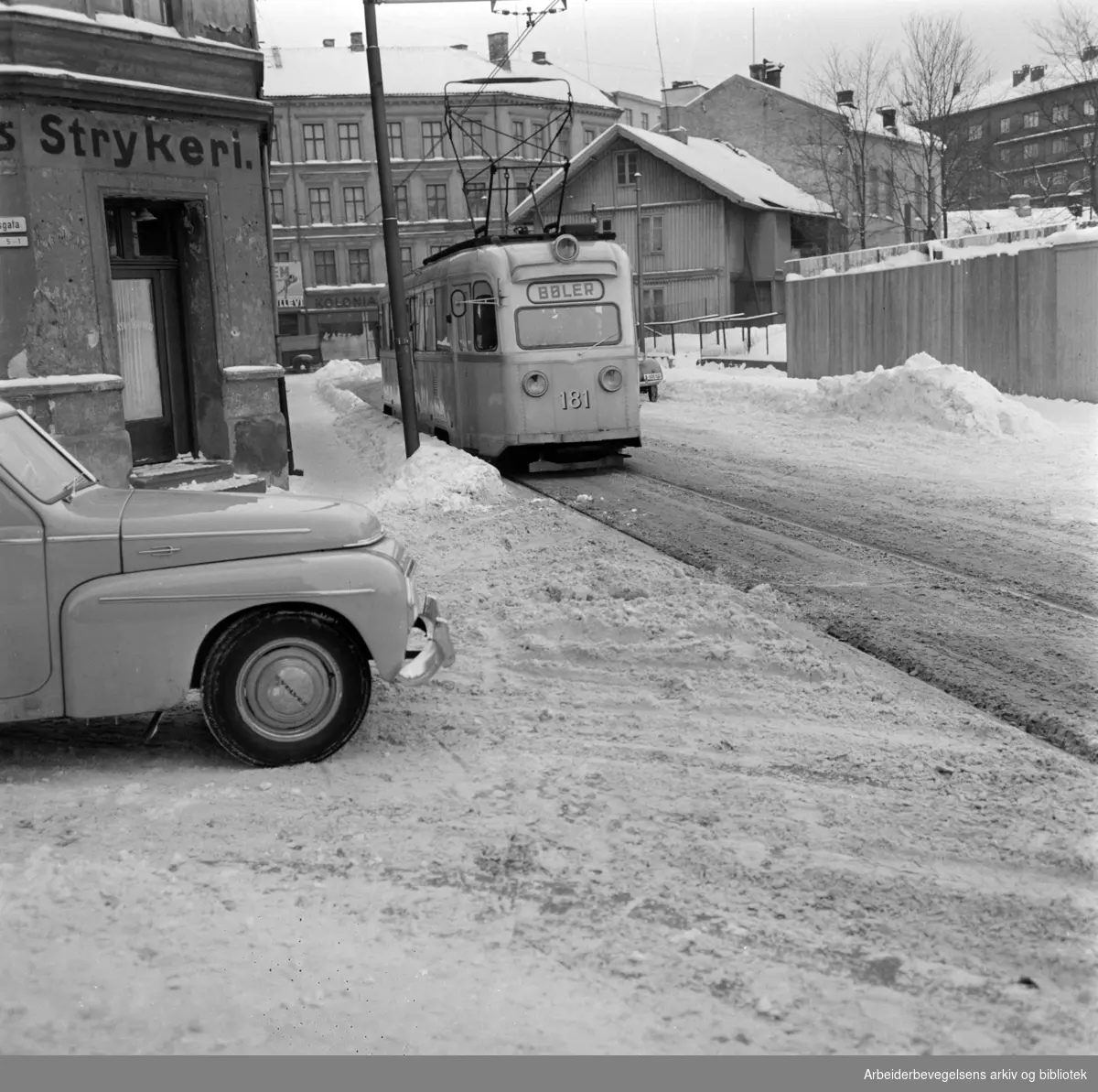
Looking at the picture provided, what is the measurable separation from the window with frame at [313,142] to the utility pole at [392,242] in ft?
178

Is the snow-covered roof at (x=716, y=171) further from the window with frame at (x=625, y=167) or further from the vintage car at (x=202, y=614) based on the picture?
the vintage car at (x=202, y=614)

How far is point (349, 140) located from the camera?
67812mm

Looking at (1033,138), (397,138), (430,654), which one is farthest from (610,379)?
(397,138)

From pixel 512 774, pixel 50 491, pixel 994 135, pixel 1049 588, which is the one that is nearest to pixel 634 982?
pixel 512 774

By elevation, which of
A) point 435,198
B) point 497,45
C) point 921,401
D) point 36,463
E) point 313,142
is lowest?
point 921,401

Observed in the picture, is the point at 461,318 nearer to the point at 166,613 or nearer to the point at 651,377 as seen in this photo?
the point at 651,377

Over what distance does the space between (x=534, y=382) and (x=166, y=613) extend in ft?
37.8

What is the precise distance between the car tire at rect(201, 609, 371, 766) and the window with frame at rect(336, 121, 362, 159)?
66269 millimetres

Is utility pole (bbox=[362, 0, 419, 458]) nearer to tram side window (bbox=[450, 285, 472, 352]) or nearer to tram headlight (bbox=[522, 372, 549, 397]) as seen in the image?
tram side window (bbox=[450, 285, 472, 352])

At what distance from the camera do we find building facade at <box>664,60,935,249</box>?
185 ft

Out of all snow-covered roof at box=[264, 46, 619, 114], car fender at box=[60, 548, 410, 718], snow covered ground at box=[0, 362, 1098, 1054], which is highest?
snow-covered roof at box=[264, 46, 619, 114]

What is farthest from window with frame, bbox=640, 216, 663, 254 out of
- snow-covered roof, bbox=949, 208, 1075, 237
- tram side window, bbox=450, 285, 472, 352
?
tram side window, bbox=450, 285, 472, 352
